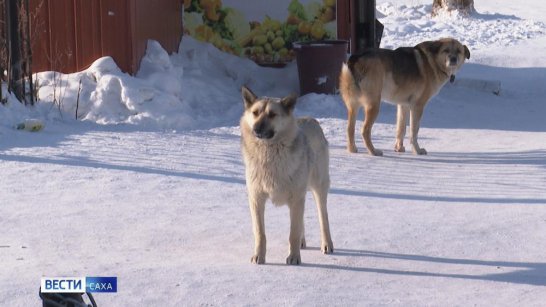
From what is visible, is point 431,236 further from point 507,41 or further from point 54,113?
point 507,41

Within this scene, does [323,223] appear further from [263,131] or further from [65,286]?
[65,286]

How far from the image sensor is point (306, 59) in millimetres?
14195

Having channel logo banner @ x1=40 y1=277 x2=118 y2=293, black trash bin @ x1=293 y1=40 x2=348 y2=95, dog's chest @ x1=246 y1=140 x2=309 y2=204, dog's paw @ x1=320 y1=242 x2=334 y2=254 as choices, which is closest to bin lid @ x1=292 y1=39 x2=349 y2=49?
black trash bin @ x1=293 y1=40 x2=348 y2=95

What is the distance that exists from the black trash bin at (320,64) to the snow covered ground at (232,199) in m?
0.24

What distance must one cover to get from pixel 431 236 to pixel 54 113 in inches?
236

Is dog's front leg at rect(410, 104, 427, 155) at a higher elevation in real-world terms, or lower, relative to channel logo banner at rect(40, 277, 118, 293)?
lower

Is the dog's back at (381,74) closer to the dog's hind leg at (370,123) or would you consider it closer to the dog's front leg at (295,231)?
the dog's hind leg at (370,123)

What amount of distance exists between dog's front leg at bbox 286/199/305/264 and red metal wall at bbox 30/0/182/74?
6647mm

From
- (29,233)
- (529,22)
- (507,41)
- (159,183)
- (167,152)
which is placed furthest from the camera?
(529,22)

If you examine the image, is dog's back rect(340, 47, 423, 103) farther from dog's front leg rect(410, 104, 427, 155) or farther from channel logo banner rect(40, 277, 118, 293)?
channel logo banner rect(40, 277, 118, 293)

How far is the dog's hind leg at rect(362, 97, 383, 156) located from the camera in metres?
11.2

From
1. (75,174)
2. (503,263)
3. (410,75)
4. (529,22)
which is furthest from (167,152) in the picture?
(529,22)

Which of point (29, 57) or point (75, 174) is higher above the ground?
point (29, 57)

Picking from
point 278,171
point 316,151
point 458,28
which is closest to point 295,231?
point 278,171
